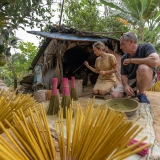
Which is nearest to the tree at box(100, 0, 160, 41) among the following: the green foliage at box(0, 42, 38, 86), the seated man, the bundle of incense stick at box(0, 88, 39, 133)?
the green foliage at box(0, 42, 38, 86)

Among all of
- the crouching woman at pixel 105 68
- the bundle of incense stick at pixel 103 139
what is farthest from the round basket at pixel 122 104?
the bundle of incense stick at pixel 103 139

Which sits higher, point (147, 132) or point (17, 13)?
point (17, 13)

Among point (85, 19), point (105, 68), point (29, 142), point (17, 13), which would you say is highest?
point (85, 19)

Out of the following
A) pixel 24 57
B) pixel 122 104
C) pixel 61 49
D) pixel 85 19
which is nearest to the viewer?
pixel 122 104

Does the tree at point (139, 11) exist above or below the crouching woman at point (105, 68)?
above

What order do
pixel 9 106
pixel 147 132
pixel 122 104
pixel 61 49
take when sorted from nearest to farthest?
pixel 9 106 → pixel 147 132 → pixel 122 104 → pixel 61 49

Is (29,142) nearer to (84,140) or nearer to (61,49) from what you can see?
(84,140)

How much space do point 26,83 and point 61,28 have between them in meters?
3.03

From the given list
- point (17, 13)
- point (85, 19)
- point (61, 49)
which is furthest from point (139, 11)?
point (17, 13)

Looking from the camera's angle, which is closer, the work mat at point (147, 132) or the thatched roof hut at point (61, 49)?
the work mat at point (147, 132)

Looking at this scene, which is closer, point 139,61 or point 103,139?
point 103,139

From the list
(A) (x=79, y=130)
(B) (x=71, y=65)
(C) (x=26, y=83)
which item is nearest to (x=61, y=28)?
(B) (x=71, y=65)

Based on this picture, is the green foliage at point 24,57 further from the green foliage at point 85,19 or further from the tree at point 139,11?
the tree at point 139,11

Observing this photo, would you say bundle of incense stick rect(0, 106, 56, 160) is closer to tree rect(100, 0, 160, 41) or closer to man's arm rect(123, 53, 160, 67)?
man's arm rect(123, 53, 160, 67)
